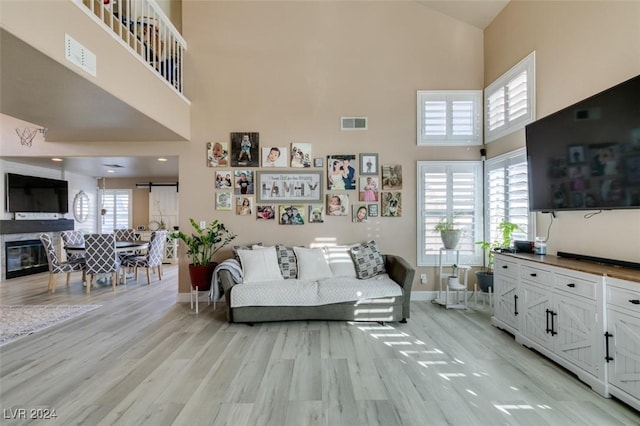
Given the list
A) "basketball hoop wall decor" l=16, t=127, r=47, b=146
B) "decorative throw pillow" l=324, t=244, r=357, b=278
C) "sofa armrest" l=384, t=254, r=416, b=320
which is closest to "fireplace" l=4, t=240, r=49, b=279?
"basketball hoop wall decor" l=16, t=127, r=47, b=146

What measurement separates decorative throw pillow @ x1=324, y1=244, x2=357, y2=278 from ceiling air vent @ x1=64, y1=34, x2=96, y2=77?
3.34 metres

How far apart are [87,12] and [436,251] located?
497 cm

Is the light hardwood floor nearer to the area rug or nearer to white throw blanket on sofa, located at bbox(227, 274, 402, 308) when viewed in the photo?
the area rug

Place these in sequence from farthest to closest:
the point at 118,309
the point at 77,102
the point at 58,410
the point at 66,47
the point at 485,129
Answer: the point at 485,129, the point at 118,309, the point at 77,102, the point at 66,47, the point at 58,410

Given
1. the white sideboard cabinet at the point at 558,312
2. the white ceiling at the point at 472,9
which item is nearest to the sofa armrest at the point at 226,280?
the white sideboard cabinet at the point at 558,312

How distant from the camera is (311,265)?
423 centimetres

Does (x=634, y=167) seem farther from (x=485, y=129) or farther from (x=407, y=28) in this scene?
(x=407, y=28)

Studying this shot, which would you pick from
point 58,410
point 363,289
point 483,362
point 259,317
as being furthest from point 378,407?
point 58,410

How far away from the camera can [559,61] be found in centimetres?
321

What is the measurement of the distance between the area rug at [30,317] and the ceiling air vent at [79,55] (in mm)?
2963

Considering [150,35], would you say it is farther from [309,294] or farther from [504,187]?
[504,187]

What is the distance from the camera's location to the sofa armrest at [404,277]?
377 cm

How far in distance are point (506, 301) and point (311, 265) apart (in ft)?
7.79

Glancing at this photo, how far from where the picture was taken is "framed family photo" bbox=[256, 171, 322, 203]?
4727 millimetres
